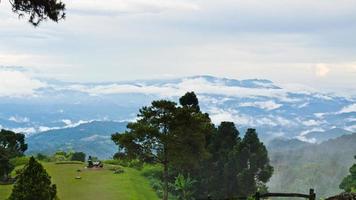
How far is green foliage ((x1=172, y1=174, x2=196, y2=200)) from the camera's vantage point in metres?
66.6

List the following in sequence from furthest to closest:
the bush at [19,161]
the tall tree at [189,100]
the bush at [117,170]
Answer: the bush at [19,161] → the bush at [117,170] → the tall tree at [189,100]

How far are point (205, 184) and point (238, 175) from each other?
4.89 meters

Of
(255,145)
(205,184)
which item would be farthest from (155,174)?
(255,145)

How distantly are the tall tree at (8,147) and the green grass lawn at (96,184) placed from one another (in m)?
2.88

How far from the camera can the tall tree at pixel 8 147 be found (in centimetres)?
6241

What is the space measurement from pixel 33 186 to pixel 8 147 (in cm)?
3443

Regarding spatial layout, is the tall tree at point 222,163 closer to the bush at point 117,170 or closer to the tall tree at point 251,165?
the tall tree at point 251,165

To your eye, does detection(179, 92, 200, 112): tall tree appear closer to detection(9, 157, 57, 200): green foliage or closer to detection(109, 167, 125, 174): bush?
detection(109, 167, 125, 174): bush

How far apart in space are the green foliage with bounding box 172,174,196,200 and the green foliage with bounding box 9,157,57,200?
1035 inches

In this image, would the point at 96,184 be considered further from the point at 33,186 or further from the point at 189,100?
the point at 33,186

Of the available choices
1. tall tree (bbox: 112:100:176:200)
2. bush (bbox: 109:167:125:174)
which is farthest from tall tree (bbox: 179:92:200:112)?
tall tree (bbox: 112:100:176:200)

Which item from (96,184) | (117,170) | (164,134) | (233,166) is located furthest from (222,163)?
(96,184)

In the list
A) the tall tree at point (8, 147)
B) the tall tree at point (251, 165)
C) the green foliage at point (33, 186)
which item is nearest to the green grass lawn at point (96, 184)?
the tall tree at point (8, 147)

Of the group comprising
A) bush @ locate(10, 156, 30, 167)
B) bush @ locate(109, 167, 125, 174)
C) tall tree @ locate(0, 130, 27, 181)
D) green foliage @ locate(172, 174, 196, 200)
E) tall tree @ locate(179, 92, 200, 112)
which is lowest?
green foliage @ locate(172, 174, 196, 200)
